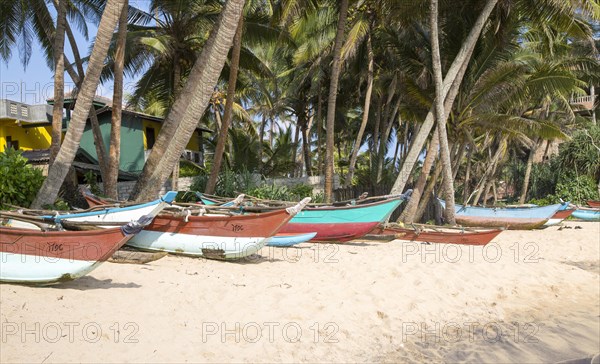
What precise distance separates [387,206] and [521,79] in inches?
304

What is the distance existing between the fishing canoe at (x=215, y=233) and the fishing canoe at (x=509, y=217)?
12.2 m

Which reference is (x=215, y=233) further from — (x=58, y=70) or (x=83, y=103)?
(x=58, y=70)

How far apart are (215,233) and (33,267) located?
3183 mm

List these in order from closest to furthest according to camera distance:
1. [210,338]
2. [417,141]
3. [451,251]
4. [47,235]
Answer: [210,338], [47,235], [451,251], [417,141]

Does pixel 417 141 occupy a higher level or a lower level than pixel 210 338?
higher

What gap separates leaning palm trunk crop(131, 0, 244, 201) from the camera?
391 inches

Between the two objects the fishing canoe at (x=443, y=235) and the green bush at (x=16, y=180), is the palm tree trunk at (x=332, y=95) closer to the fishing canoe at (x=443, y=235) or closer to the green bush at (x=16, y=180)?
the fishing canoe at (x=443, y=235)

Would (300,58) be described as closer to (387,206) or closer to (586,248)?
(387,206)

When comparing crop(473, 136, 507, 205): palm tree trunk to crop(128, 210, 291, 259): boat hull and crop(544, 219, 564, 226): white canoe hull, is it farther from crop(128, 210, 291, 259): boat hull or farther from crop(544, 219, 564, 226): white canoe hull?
crop(128, 210, 291, 259): boat hull

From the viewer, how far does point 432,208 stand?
21516 millimetres

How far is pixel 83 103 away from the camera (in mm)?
10141

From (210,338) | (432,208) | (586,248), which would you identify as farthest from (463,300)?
(432,208)

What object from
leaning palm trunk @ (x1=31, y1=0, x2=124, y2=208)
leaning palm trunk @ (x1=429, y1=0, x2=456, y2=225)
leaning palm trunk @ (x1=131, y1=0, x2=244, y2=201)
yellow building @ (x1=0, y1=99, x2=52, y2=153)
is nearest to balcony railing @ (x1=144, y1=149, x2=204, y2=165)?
yellow building @ (x1=0, y1=99, x2=52, y2=153)

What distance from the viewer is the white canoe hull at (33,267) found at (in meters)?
6.50
